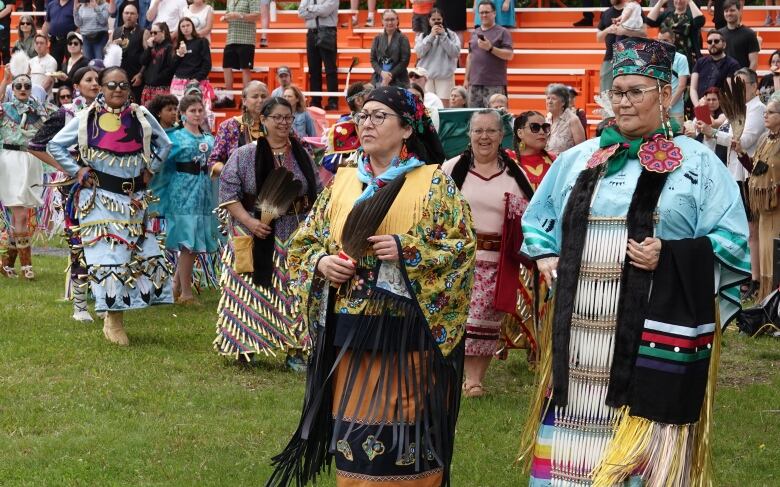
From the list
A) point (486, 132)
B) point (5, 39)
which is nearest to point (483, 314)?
point (486, 132)

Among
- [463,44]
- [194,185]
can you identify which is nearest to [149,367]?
[194,185]

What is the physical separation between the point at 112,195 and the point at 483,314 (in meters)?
2.87

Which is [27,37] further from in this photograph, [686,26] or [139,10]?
[686,26]

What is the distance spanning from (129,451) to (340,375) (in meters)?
2.01

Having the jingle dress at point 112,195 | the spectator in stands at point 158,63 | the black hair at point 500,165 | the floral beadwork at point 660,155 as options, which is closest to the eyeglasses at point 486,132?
the black hair at point 500,165

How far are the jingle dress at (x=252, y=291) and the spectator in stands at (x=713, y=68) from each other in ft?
21.4

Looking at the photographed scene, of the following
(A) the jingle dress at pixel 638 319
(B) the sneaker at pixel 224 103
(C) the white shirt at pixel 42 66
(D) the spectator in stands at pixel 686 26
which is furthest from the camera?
(B) the sneaker at pixel 224 103

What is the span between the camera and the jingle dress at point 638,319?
14.4 feet

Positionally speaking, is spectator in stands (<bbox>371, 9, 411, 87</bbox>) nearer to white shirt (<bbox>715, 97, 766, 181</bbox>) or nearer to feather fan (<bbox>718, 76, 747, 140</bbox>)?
white shirt (<bbox>715, 97, 766, 181</bbox>)

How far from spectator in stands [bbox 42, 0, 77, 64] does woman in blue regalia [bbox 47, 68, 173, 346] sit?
12.2 metres

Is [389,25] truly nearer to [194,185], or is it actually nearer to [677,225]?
[194,185]

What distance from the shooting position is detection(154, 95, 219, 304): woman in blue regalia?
36.6 feet

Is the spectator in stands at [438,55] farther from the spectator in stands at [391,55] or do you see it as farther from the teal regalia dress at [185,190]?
the teal regalia dress at [185,190]

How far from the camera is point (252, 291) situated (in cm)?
847
